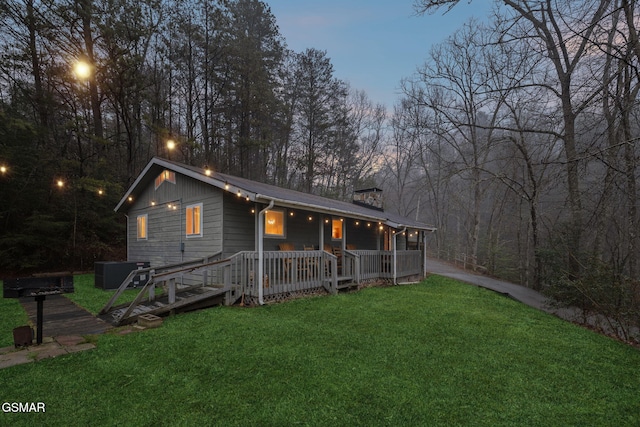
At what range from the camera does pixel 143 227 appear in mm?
11992

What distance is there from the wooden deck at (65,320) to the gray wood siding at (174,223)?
288cm

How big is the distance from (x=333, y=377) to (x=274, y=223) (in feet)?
20.5

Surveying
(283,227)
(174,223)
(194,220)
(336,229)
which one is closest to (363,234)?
(336,229)

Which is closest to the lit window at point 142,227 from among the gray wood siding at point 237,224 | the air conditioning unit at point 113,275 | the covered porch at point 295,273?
the air conditioning unit at point 113,275

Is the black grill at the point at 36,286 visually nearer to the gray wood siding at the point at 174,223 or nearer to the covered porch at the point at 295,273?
the covered porch at the point at 295,273

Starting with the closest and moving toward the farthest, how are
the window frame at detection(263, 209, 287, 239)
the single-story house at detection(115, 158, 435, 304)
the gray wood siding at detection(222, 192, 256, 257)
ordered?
the single-story house at detection(115, 158, 435, 304) → the gray wood siding at detection(222, 192, 256, 257) → the window frame at detection(263, 209, 287, 239)

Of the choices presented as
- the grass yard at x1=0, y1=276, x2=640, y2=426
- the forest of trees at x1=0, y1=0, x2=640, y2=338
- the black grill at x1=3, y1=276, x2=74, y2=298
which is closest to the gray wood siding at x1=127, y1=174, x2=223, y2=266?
the grass yard at x1=0, y1=276, x2=640, y2=426

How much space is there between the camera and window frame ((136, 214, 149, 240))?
→ 11.7 meters

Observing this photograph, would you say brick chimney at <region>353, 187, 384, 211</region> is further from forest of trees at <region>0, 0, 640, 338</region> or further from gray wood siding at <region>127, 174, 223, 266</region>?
gray wood siding at <region>127, 174, 223, 266</region>

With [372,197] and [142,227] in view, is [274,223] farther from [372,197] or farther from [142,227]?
[372,197]

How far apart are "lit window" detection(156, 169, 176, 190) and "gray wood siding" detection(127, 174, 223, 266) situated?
0.14 m

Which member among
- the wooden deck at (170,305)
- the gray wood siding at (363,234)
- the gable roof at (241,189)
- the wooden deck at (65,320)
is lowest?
the wooden deck at (65,320)

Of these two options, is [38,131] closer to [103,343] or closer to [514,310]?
[103,343]

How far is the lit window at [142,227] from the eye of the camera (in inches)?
465
